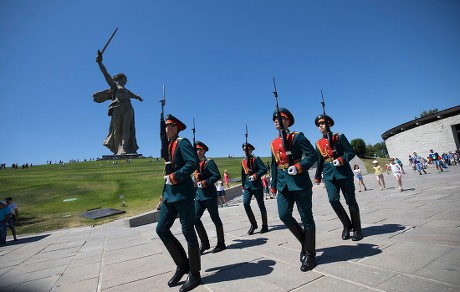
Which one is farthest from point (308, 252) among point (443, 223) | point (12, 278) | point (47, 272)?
point (12, 278)

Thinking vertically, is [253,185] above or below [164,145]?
below

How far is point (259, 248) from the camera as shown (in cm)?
528

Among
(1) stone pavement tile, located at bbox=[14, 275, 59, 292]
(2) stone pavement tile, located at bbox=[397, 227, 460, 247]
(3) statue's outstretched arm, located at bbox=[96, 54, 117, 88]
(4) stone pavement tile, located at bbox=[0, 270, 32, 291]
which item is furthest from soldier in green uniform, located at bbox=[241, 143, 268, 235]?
(3) statue's outstretched arm, located at bbox=[96, 54, 117, 88]

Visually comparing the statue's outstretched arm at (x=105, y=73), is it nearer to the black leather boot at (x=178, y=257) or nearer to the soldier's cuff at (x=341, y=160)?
the black leather boot at (x=178, y=257)

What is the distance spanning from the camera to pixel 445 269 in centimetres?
306

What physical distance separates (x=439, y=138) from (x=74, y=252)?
40692 millimetres

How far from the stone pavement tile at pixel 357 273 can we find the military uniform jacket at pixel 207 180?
113 inches

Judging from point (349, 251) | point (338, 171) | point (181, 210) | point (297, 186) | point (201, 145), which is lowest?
point (349, 251)

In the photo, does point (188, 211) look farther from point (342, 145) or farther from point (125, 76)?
point (125, 76)

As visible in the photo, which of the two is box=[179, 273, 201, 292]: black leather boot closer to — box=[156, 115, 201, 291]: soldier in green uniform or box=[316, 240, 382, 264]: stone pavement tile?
box=[156, 115, 201, 291]: soldier in green uniform

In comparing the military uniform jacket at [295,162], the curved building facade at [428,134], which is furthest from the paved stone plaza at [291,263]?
the curved building facade at [428,134]

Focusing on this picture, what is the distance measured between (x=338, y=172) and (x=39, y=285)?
241 inches

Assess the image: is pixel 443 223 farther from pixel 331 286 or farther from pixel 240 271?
pixel 240 271

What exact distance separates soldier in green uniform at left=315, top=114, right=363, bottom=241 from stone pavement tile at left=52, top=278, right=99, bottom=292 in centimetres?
464
